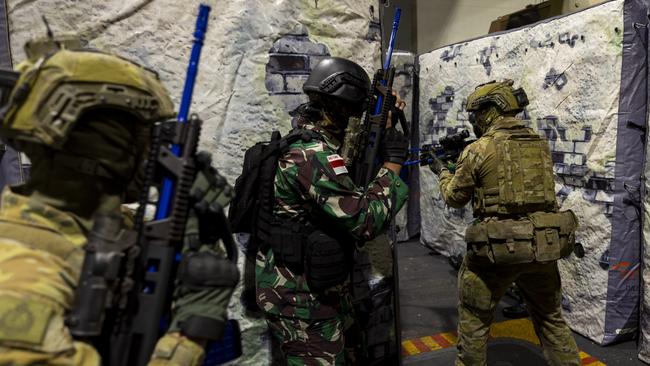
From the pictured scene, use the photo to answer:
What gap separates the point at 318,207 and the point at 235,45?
92 centimetres

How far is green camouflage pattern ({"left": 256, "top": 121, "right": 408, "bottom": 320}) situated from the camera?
1.49 metres

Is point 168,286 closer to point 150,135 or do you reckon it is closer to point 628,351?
point 150,135

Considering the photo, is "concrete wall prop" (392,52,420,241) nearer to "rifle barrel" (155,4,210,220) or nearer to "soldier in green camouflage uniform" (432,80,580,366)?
"soldier in green camouflage uniform" (432,80,580,366)

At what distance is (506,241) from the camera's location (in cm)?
202

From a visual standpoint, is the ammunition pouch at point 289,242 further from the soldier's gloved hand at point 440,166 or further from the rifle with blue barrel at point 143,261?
the soldier's gloved hand at point 440,166

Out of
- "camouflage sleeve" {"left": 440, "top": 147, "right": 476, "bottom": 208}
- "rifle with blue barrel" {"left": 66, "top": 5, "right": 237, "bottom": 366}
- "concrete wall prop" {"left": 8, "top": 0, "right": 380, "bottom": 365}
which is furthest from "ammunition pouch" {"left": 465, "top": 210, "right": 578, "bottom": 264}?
"rifle with blue barrel" {"left": 66, "top": 5, "right": 237, "bottom": 366}

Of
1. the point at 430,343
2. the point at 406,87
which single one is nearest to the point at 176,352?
the point at 430,343

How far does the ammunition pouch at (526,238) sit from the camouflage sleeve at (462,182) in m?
0.19

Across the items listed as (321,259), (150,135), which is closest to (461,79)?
(321,259)

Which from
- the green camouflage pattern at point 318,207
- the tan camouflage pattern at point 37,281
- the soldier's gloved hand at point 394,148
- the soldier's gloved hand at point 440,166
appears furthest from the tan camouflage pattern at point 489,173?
the tan camouflage pattern at point 37,281

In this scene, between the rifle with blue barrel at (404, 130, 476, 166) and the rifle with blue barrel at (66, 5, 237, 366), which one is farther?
the rifle with blue barrel at (404, 130, 476, 166)

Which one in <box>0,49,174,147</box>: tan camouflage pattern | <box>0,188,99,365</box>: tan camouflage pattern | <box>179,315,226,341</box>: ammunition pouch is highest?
<box>0,49,174,147</box>: tan camouflage pattern

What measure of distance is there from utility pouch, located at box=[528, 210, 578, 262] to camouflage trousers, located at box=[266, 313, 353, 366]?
109 centimetres

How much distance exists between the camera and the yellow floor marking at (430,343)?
273cm
